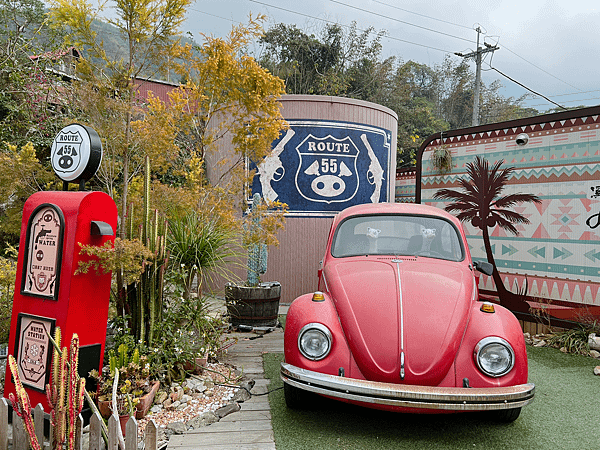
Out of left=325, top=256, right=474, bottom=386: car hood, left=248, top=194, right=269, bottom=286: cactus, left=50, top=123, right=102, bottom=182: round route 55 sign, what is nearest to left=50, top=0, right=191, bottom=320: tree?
left=50, top=123, right=102, bottom=182: round route 55 sign

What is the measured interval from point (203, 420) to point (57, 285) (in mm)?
1324

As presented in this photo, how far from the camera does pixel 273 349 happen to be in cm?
491

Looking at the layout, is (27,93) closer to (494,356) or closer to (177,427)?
(177,427)

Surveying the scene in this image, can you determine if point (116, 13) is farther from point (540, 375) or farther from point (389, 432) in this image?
point (540, 375)

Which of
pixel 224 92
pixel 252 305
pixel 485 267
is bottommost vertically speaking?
pixel 252 305

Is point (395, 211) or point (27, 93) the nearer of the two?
point (395, 211)

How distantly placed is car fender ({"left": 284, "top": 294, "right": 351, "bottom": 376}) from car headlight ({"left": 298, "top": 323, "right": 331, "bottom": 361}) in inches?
1.0

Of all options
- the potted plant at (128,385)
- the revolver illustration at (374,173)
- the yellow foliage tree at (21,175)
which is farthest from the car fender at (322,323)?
the revolver illustration at (374,173)

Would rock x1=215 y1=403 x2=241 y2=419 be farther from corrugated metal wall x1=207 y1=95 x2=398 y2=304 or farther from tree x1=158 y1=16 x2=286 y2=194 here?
corrugated metal wall x1=207 y1=95 x2=398 y2=304

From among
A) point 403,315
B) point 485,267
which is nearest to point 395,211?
point 485,267

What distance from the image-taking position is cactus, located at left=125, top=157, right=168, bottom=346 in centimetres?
354

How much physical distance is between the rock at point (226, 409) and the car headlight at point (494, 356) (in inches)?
68.2

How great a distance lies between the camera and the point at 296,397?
10.5ft

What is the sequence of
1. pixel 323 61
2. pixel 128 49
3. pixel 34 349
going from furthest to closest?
pixel 323 61 → pixel 128 49 → pixel 34 349
